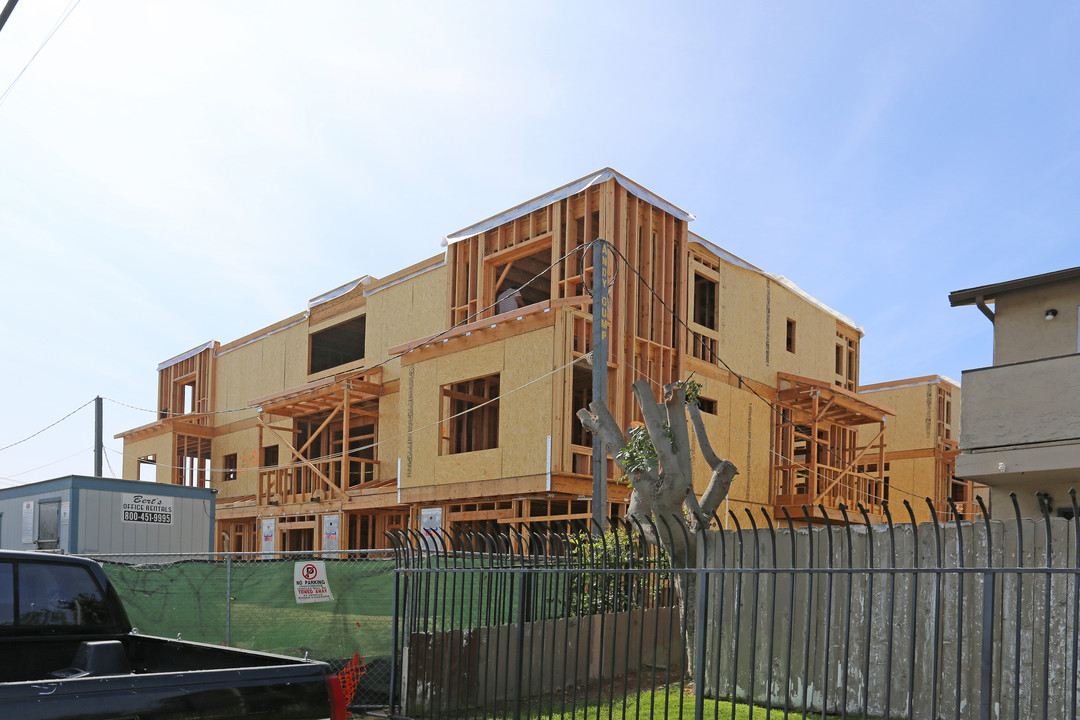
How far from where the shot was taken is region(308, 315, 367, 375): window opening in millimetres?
32562

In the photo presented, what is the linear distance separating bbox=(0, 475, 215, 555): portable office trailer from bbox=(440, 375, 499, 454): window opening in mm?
6384

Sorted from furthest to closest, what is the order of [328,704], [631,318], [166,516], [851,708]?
[631,318] < [166,516] < [851,708] < [328,704]

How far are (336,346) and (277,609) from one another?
22803mm

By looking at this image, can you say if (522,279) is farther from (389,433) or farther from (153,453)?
(153,453)

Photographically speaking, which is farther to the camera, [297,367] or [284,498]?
[297,367]

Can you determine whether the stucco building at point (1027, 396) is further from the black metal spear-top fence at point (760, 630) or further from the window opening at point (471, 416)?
the window opening at point (471, 416)

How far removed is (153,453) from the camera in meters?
38.8

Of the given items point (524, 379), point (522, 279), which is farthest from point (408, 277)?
point (524, 379)

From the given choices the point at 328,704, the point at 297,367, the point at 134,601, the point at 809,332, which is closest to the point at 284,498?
the point at 297,367

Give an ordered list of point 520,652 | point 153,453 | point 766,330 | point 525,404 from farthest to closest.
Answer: point 153,453, point 766,330, point 525,404, point 520,652

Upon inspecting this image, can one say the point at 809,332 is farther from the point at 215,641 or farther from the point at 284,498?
the point at 215,641

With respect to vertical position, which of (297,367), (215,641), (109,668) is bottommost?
(215,641)

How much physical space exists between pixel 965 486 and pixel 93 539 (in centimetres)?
3359

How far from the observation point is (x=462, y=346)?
78.2 feet
